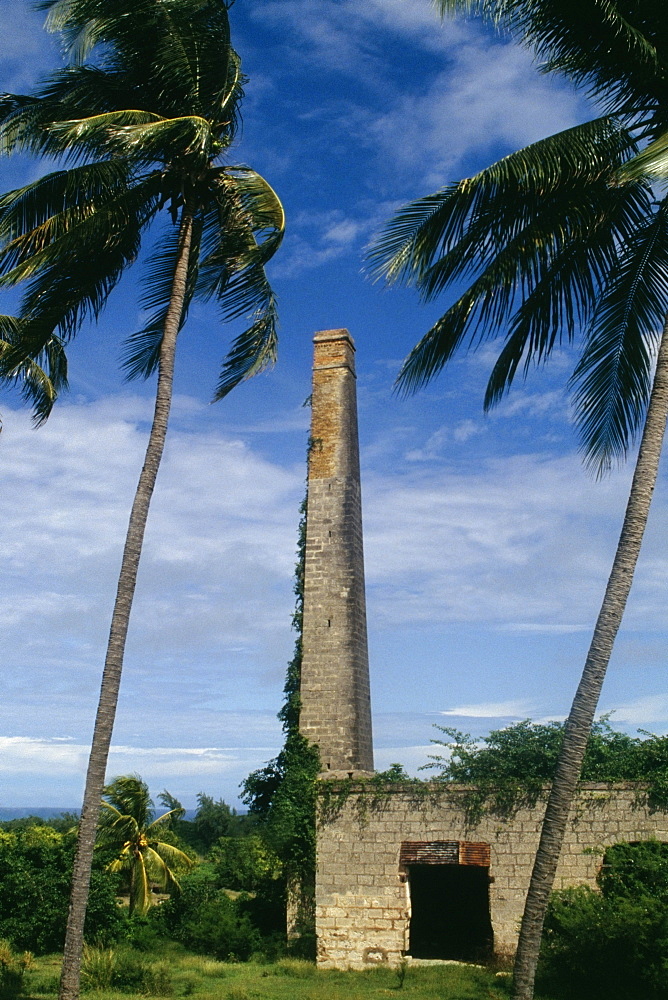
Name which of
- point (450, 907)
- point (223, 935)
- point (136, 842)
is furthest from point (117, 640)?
point (136, 842)

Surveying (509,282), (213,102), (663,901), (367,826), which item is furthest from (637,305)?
(367,826)

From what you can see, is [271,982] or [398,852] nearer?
[271,982]

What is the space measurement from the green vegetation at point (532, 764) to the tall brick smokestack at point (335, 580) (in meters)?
2.08

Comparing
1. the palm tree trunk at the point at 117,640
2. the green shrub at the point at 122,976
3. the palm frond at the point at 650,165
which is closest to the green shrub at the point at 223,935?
the green shrub at the point at 122,976

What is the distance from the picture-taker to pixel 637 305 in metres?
10.3

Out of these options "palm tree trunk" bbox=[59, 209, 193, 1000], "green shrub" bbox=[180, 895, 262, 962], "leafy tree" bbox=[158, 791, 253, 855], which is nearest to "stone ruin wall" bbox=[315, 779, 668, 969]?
"green shrub" bbox=[180, 895, 262, 962]

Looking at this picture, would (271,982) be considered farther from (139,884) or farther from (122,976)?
(139,884)

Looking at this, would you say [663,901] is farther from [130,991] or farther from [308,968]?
[130,991]

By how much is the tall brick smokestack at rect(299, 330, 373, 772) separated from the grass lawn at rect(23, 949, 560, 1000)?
414cm

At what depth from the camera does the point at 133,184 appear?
39.2 feet

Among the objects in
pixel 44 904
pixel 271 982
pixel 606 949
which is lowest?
pixel 271 982

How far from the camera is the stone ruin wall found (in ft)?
48.8

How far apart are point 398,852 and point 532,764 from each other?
4614mm

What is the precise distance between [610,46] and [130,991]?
14.6 metres
